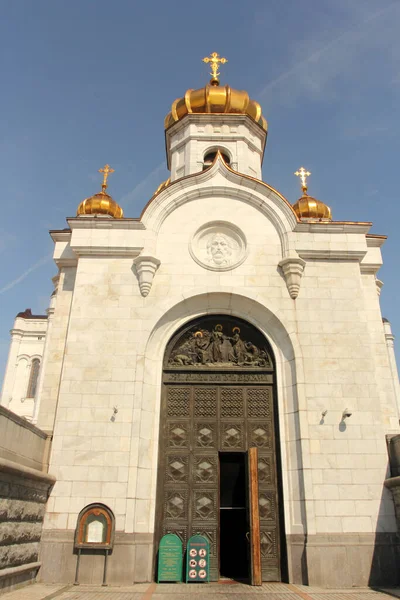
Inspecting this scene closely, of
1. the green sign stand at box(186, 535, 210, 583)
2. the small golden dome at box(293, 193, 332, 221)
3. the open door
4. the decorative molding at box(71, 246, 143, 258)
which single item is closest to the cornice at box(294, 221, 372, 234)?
the small golden dome at box(293, 193, 332, 221)

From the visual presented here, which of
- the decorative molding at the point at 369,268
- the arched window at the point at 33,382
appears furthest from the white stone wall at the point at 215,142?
the arched window at the point at 33,382

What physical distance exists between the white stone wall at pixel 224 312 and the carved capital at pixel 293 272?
0.18m

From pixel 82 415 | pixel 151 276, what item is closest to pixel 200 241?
pixel 151 276

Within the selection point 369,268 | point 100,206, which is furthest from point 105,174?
point 369,268

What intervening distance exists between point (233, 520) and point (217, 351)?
5323 millimetres

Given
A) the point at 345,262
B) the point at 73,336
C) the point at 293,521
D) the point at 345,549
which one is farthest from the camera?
the point at 345,262

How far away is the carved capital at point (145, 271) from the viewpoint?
12.1 m

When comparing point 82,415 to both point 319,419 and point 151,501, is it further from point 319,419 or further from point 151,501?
point 319,419

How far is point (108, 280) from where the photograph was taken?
12352mm

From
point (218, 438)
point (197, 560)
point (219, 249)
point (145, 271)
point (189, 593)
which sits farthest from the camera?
point (219, 249)

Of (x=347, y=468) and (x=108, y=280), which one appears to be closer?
(x=347, y=468)

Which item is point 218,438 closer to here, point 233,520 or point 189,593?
point 189,593

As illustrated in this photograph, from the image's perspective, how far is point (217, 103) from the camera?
1730 cm

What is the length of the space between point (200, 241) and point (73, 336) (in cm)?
439
